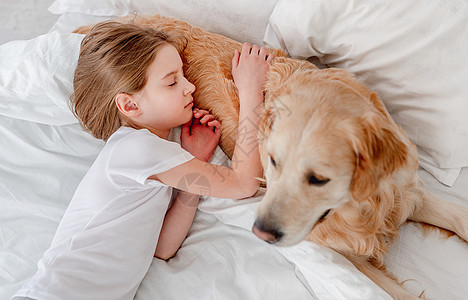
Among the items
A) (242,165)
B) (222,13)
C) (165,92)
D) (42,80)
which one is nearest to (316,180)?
(242,165)

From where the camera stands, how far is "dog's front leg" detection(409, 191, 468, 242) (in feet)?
4.46

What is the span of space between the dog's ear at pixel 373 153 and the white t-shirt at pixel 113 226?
64 centimetres

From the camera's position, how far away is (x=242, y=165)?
1.42 m

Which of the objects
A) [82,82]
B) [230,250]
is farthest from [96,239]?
[82,82]

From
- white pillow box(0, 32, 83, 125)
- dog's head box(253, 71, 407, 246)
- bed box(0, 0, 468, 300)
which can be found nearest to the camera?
dog's head box(253, 71, 407, 246)

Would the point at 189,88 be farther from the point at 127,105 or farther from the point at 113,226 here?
the point at 113,226

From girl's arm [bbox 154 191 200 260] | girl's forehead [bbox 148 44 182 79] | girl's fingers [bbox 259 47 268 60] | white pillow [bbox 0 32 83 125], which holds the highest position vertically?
girl's fingers [bbox 259 47 268 60]

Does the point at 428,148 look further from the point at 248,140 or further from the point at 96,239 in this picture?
the point at 96,239

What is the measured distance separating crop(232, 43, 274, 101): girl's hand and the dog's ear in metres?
0.51

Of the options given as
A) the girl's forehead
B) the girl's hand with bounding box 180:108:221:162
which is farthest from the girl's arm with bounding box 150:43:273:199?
the girl's forehead

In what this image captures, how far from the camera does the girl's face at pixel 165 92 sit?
1.44m

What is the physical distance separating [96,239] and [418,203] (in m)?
1.23

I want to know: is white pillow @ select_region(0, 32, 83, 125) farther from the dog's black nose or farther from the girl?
the dog's black nose

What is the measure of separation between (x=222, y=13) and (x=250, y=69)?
0.47 meters
